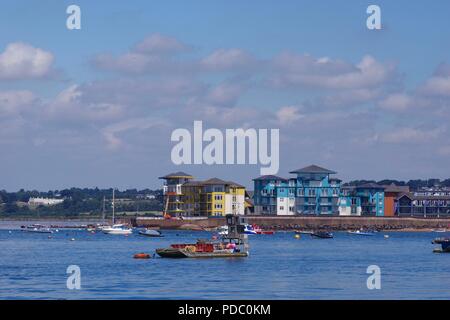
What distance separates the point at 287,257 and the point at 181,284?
121 ft

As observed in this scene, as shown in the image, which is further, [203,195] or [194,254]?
[203,195]

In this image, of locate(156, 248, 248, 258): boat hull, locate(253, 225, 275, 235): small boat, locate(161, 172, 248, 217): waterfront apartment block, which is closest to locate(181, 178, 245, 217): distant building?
locate(161, 172, 248, 217): waterfront apartment block

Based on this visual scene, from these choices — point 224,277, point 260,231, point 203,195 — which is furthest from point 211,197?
point 224,277

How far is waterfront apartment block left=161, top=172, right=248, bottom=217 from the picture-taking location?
196 metres

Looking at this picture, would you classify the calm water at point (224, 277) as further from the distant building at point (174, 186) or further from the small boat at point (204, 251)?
the distant building at point (174, 186)

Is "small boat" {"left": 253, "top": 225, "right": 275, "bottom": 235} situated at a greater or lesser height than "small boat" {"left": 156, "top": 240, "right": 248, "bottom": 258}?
greater

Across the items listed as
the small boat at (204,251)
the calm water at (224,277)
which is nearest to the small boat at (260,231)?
the calm water at (224,277)

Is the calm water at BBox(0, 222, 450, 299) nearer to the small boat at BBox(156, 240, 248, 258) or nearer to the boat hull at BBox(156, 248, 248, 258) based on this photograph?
the boat hull at BBox(156, 248, 248, 258)

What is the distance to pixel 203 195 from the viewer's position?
196750mm

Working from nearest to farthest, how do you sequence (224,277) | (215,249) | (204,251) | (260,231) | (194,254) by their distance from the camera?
(224,277)
(194,254)
(204,251)
(215,249)
(260,231)

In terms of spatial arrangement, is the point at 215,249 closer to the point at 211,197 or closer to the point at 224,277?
the point at 224,277

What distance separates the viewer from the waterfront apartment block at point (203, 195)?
A: 196m
